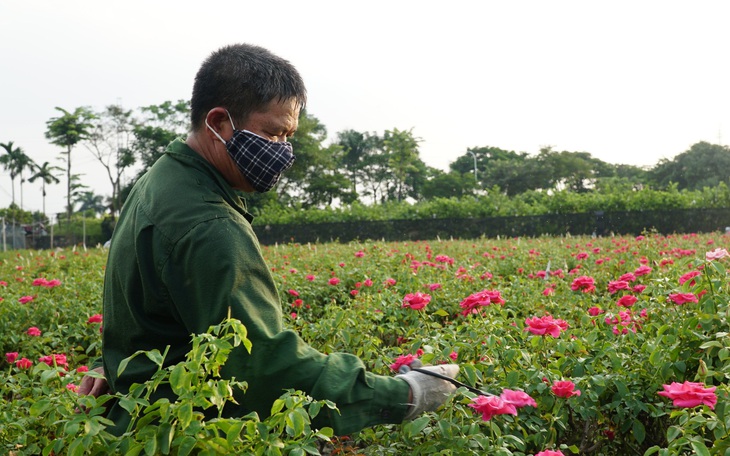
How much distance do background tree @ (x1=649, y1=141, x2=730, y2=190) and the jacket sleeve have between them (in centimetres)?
5604

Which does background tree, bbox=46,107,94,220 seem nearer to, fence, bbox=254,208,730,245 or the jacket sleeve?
fence, bbox=254,208,730,245

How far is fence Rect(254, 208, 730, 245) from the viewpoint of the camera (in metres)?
19.8

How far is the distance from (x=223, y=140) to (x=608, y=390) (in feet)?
4.82

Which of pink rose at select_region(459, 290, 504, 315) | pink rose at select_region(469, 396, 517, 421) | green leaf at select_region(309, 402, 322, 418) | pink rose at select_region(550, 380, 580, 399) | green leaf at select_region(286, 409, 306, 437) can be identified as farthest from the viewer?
pink rose at select_region(459, 290, 504, 315)

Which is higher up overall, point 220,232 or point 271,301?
point 220,232

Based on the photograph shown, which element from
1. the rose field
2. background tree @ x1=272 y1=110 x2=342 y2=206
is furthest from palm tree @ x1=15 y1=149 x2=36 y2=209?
the rose field

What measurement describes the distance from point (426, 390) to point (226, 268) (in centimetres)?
57

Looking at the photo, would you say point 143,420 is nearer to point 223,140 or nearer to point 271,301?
point 271,301

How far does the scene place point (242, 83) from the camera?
189cm

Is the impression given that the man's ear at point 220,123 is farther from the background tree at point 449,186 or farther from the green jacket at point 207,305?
the background tree at point 449,186

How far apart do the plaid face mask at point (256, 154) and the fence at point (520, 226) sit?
58.0 feet

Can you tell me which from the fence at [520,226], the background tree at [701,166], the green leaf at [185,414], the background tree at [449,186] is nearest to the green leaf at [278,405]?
the green leaf at [185,414]

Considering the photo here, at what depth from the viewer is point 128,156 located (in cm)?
4400

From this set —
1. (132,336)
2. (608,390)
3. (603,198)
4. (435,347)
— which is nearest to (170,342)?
(132,336)
